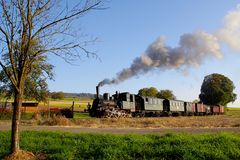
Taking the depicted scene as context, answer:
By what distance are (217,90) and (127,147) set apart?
97.2 m

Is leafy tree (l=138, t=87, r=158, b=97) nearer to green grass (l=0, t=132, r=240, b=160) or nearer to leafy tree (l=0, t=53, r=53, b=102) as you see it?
leafy tree (l=0, t=53, r=53, b=102)

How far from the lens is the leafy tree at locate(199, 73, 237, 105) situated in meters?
105

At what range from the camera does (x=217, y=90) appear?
106m

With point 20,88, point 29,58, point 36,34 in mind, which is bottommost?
point 20,88

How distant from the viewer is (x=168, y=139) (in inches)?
539

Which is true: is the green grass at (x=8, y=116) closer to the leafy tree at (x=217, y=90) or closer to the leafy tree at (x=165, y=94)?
the leafy tree at (x=217, y=90)

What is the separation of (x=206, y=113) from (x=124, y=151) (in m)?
64.7

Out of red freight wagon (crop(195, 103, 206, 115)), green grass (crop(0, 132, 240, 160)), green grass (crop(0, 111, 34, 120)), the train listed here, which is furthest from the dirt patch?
red freight wagon (crop(195, 103, 206, 115))

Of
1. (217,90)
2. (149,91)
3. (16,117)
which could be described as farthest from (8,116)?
(149,91)

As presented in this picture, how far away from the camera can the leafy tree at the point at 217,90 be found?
345ft

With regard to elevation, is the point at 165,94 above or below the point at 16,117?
above

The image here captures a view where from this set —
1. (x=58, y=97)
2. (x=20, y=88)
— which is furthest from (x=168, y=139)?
(x=58, y=97)

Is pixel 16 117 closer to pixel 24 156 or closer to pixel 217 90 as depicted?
pixel 24 156

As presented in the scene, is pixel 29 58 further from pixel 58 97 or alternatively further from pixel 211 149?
pixel 58 97
